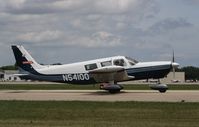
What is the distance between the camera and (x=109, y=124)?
15.5 meters

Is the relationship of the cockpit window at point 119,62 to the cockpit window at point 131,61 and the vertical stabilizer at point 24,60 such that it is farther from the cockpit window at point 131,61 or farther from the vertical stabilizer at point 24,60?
the vertical stabilizer at point 24,60

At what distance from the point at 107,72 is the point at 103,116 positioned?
1616 centimetres

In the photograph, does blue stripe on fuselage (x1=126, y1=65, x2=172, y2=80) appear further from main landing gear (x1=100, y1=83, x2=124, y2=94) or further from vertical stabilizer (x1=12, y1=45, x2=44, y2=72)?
vertical stabilizer (x1=12, y1=45, x2=44, y2=72)

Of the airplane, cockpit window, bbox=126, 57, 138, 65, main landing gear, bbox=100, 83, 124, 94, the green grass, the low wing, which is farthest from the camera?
cockpit window, bbox=126, 57, 138, 65

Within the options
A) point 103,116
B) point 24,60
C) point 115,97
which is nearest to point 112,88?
point 115,97

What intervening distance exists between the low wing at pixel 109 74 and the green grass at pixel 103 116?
11036mm

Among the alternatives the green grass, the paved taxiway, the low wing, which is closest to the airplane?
the low wing

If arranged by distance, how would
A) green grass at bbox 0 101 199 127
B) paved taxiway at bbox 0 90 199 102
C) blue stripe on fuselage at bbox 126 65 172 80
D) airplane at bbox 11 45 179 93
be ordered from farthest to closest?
blue stripe on fuselage at bbox 126 65 172 80 < airplane at bbox 11 45 179 93 < paved taxiway at bbox 0 90 199 102 < green grass at bbox 0 101 199 127

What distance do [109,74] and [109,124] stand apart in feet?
63.3

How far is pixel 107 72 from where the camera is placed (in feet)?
112

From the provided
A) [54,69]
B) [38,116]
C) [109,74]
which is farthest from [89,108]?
[54,69]

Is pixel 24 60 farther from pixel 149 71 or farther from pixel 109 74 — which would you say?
pixel 149 71

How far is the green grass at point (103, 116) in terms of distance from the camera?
51.5ft

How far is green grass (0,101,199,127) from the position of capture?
15.7m
